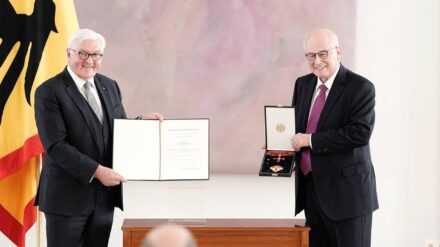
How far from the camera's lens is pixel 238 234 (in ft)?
11.4

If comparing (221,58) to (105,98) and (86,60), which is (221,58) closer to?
(105,98)

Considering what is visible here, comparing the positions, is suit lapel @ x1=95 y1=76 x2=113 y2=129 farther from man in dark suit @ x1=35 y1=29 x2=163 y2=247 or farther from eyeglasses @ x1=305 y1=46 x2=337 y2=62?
eyeglasses @ x1=305 y1=46 x2=337 y2=62

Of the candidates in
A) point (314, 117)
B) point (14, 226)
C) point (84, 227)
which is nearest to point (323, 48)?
point (314, 117)

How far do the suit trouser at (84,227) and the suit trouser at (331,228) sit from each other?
102 cm

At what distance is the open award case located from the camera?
367 centimetres

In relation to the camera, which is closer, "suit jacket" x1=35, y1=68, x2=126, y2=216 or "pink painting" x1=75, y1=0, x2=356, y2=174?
"suit jacket" x1=35, y1=68, x2=126, y2=216

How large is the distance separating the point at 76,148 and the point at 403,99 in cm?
269

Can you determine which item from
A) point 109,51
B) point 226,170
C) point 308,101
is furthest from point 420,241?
point 109,51

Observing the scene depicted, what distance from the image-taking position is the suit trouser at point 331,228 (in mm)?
3557

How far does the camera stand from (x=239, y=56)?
202 inches

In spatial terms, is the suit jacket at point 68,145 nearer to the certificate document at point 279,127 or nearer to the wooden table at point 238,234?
the wooden table at point 238,234

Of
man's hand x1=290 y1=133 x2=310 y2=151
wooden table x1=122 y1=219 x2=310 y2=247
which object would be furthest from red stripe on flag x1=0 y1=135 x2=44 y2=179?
man's hand x1=290 y1=133 x2=310 y2=151

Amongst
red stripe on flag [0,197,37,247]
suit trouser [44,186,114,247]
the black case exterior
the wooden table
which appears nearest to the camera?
the wooden table

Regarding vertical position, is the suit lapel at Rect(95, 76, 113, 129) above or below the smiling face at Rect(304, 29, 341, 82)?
below
